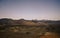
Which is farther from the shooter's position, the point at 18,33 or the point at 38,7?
the point at 38,7

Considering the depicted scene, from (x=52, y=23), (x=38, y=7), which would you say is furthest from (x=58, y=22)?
(x=38, y=7)

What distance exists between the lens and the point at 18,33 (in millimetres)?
1492

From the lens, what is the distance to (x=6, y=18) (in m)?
1.53

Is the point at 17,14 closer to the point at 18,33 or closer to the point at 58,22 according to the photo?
the point at 18,33

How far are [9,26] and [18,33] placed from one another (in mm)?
160

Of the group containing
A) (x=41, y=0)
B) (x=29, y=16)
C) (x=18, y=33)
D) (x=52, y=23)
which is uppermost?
(x=41, y=0)

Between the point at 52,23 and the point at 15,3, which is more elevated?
the point at 15,3

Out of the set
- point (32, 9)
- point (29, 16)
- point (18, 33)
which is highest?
point (32, 9)

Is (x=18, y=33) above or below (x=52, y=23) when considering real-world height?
below

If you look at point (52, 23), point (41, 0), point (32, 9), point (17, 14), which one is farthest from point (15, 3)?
point (52, 23)

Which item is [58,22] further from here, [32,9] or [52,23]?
[32,9]

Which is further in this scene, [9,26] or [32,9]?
[32,9]

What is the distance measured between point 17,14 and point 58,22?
2.02 ft

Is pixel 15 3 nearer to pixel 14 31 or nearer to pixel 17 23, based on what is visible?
pixel 17 23
